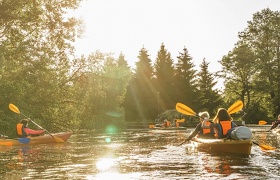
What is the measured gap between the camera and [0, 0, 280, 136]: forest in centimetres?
2681

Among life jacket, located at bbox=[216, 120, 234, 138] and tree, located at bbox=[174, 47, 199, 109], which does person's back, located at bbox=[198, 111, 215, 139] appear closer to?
life jacket, located at bbox=[216, 120, 234, 138]

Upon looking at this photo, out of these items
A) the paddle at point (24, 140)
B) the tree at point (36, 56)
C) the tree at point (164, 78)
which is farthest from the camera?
the tree at point (164, 78)

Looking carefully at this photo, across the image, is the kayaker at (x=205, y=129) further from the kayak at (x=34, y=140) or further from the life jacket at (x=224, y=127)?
the kayak at (x=34, y=140)

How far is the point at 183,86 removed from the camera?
7300 centimetres

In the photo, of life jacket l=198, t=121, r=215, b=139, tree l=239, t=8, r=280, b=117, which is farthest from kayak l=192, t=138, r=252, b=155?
tree l=239, t=8, r=280, b=117

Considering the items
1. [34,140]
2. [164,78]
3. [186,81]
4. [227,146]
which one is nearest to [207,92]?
[186,81]

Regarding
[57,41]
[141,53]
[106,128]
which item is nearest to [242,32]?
[141,53]

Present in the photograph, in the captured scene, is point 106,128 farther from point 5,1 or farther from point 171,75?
point 171,75

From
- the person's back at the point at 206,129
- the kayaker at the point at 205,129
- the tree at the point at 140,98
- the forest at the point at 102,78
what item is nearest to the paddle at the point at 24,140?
the forest at the point at 102,78

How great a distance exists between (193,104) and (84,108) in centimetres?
3838

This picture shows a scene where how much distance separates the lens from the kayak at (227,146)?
13367 mm

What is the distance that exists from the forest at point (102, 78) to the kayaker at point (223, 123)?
15.4 metres

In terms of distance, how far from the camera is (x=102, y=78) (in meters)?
39.3

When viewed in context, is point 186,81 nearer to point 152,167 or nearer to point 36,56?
point 36,56
